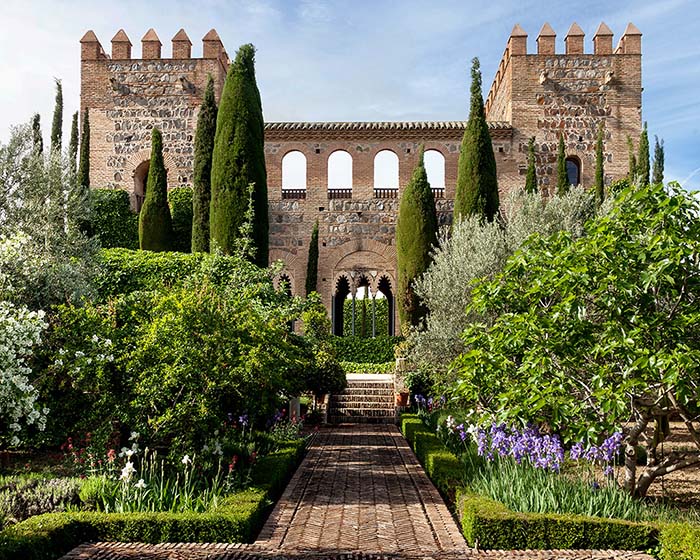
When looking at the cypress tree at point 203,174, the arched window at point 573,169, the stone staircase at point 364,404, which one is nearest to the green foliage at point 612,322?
the stone staircase at point 364,404

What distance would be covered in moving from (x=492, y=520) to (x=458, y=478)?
1959 millimetres

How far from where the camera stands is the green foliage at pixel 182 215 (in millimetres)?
22609

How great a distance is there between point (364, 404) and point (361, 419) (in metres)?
0.50

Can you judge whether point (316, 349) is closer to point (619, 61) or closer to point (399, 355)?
point (399, 355)

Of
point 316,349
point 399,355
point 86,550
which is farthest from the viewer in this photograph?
point 399,355

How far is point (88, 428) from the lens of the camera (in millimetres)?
7809

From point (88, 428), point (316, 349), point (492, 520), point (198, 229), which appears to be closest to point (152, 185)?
point (198, 229)

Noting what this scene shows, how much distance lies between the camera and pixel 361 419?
53.6ft

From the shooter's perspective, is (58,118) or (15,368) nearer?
(15,368)

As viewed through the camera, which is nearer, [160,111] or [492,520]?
[492,520]

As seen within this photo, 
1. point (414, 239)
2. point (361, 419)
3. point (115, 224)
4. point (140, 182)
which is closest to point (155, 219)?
point (115, 224)

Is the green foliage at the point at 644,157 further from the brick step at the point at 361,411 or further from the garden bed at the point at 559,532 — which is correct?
the garden bed at the point at 559,532

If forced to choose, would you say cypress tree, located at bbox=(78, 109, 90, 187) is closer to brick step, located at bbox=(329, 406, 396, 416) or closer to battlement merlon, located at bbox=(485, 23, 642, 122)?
brick step, located at bbox=(329, 406, 396, 416)

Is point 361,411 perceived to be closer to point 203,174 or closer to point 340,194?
point 203,174
